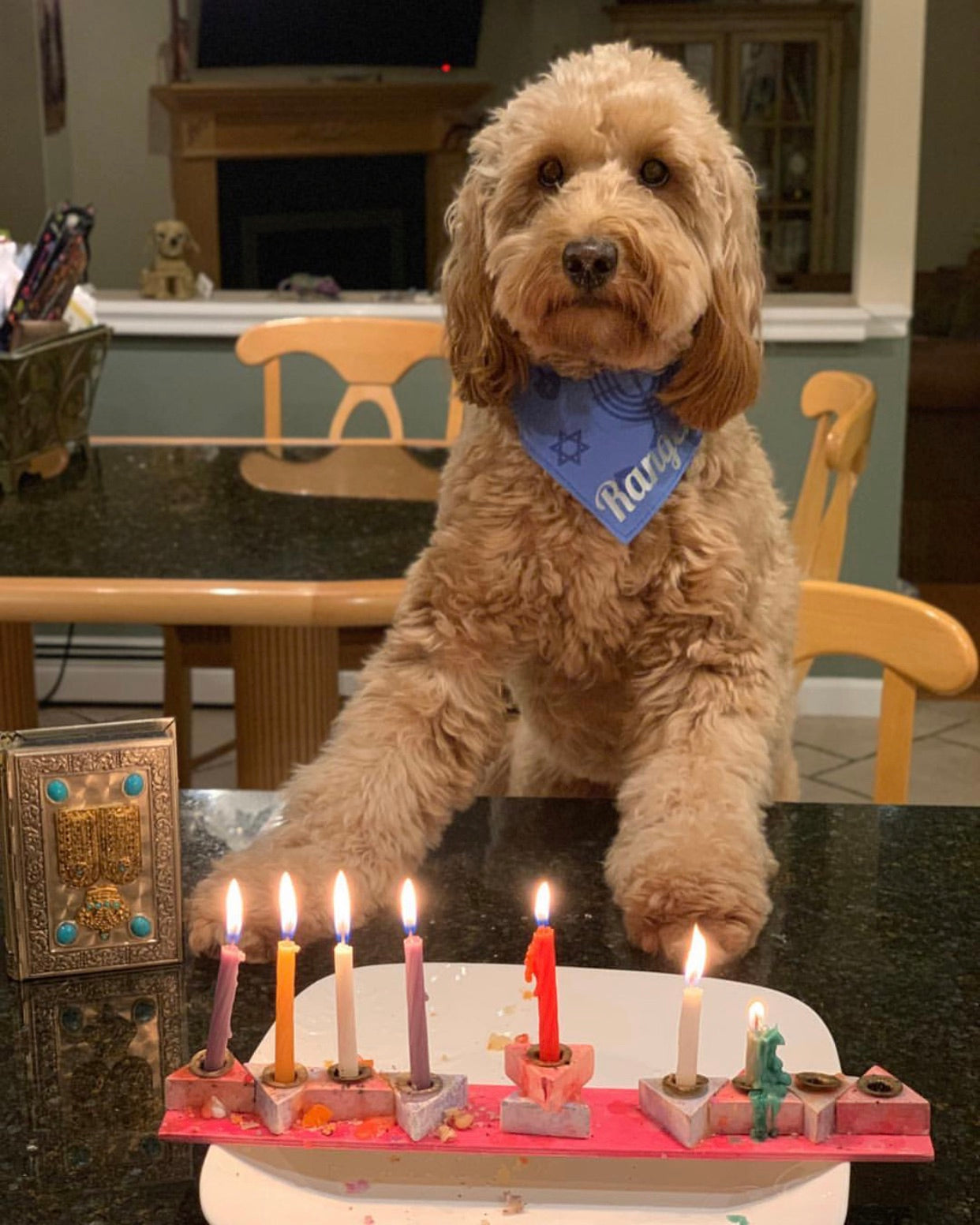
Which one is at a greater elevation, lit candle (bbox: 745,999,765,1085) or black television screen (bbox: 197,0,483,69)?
black television screen (bbox: 197,0,483,69)

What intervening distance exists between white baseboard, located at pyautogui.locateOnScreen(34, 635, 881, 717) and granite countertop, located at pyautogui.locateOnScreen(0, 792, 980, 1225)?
9.58 ft

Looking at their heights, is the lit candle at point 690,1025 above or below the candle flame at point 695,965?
below

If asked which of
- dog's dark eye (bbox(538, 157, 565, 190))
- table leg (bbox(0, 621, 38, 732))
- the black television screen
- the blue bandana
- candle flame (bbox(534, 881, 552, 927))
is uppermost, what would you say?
the black television screen

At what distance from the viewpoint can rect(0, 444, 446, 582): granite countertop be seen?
1916 millimetres

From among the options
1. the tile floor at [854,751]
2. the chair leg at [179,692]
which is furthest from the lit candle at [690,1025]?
the tile floor at [854,751]

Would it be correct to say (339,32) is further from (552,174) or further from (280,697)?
(552,174)

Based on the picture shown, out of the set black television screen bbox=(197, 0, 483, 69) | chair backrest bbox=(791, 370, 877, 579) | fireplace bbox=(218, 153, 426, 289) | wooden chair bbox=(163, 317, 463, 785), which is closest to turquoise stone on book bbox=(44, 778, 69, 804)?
chair backrest bbox=(791, 370, 877, 579)

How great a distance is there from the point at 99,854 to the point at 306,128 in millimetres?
5341

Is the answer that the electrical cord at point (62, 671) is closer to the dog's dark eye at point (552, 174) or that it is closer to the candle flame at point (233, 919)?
the dog's dark eye at point (552, 174)

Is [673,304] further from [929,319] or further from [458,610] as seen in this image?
[929,319]

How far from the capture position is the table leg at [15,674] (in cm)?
246

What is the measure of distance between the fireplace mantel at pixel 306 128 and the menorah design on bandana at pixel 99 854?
16.3 ft

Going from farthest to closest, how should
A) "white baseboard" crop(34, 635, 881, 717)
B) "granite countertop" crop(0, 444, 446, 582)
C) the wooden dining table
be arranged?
"white baseboard" crop(34, 635, 881, 717) → "granite countertop" crop(0, 444, 446, 582) → the wooden dining table

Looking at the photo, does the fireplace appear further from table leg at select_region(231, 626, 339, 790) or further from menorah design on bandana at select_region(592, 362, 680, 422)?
menorah design on bandana at select_region(592, 362, 680, 422)
